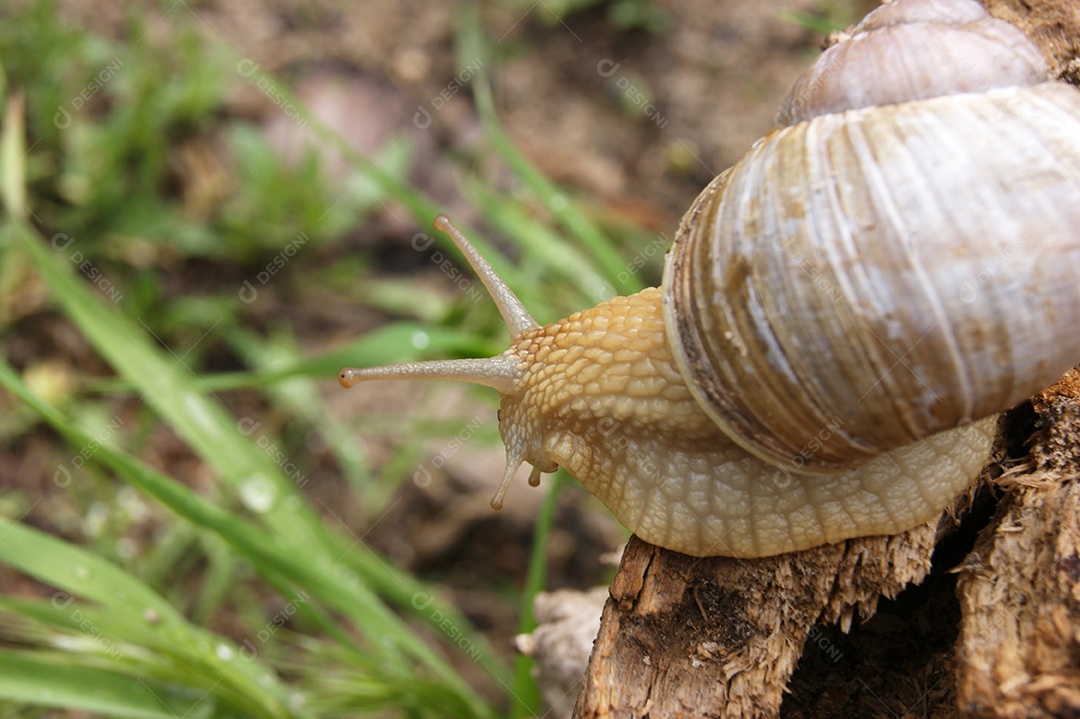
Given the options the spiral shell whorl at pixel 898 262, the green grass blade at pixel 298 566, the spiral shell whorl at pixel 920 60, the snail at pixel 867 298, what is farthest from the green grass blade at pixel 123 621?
the spiral shell whorl at pixel 920 60

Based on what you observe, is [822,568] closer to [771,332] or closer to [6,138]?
[771,332]

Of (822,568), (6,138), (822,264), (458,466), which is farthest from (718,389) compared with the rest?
(6,138)

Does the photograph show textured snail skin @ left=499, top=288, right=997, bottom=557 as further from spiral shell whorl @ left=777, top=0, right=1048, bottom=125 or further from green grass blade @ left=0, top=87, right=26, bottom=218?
green grass blade @ left=0, top=87, right=26, bottom=218

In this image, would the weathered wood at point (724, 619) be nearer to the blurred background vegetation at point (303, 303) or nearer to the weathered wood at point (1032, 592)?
the weathered wood at point (1032, 592)

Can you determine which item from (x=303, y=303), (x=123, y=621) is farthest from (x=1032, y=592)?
(x=303, y=303)

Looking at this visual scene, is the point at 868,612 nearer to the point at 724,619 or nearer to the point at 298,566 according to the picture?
the point at 724,619
